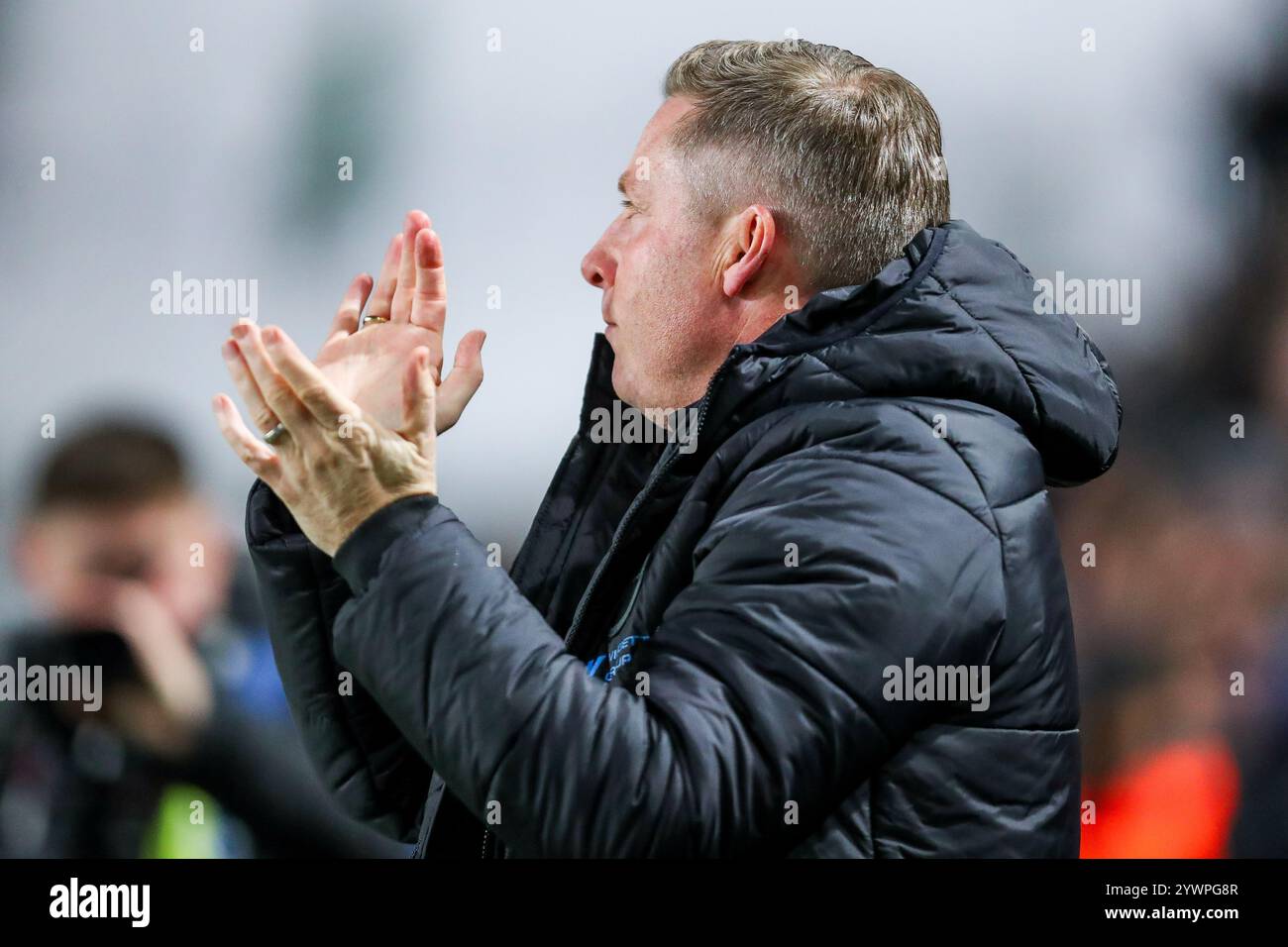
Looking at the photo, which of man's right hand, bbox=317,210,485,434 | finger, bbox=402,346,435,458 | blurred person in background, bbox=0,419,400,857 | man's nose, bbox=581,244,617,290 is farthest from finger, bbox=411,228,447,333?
blurred person in background, bbox=0,419,400,857

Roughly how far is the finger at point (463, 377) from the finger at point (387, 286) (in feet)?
0.26

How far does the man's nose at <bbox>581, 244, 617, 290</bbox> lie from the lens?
1088 mm

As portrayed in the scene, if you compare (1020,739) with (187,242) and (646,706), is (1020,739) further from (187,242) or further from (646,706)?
(187,242)

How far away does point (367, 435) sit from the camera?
31.1 inches

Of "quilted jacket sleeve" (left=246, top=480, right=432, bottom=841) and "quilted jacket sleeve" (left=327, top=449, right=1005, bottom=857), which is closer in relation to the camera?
"quilted jacket sleeve" (left=327, top=449, right=1005, bottom=857)

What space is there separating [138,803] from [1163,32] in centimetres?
219

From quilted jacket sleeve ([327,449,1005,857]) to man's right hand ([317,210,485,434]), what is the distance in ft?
0.79

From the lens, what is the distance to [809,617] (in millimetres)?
729

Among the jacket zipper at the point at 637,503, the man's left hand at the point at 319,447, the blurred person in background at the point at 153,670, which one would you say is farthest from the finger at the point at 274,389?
the blurred person in background at the point at 153,670

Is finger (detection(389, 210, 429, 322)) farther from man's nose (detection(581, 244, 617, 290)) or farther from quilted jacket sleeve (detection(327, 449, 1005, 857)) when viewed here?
quilted jacket sleeve (detection(327, 449, 1005, 857))

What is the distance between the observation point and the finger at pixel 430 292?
1.05m

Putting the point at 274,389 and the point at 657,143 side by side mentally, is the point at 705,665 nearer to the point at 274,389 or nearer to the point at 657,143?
the point at 274,389
